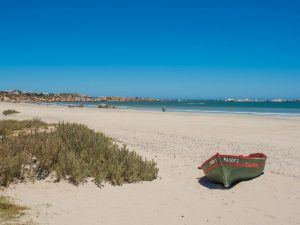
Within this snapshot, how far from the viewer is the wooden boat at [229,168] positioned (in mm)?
9750

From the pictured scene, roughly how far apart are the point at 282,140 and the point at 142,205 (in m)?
13.9

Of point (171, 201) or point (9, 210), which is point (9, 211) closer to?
point (9, 210)

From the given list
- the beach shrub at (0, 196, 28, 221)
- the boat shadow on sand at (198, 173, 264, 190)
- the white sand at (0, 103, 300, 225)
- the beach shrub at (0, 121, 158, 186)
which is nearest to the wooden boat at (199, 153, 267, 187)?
the boat shadow on sand at (198, 173, 264, 190)

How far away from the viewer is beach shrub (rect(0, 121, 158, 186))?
29.5 ft

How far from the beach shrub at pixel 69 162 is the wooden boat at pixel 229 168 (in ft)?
5.08

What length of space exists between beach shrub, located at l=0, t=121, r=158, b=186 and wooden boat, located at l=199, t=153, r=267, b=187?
1.55 metres

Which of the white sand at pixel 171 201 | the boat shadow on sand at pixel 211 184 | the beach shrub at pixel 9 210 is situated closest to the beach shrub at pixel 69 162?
the white sand at pixel 171 201

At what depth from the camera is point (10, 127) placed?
14805mm

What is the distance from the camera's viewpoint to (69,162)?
30.2 ft

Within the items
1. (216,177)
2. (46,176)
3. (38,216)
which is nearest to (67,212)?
(38,216)

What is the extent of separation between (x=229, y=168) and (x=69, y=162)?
13.3 feet

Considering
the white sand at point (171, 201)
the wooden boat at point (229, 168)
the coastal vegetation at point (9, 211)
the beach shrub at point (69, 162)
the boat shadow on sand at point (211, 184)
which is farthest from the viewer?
the boat shadow on sand at point (211, 184)

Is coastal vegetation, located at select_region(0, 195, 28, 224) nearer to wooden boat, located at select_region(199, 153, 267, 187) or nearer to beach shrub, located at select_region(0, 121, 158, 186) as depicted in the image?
beach shrub, located at select_region(0, 121, 158, 186)

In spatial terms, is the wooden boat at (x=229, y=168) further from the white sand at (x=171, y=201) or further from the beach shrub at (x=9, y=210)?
the beach shrub at (x=9, y=210)
